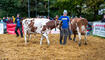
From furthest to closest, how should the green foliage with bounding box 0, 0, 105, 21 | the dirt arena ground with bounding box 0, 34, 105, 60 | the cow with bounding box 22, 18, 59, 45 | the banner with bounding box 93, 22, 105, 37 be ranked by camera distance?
1. the green foliage with bounding box 0, 0, 105, 21
2. the banner with bounding box 93, 22, 105, 37
3. the cow with bounding box 22, 18, 59, 45
4. the dirt arena ground with bounding box 0, 34, 105, 60

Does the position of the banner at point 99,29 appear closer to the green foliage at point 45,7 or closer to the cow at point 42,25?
the cow at point 42,25

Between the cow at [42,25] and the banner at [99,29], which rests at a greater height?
the cow at [42,25]

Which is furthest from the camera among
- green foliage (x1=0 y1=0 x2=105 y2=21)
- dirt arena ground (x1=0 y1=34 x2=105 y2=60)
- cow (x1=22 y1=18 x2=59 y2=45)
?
green foliage (x1=0 y1=0 x2=105 y2=21)

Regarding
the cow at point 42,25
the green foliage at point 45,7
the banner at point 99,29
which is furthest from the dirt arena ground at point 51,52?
the green foliage at point 45,7

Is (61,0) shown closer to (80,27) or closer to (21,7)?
(21,7)

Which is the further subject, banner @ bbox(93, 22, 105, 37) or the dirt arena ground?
banner @ bbox(93, 22, 105, 37)

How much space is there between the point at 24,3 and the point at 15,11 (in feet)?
11.5

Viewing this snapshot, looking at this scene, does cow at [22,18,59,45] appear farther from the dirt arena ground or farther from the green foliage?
the green foliage

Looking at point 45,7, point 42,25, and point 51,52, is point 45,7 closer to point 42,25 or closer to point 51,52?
point 42,25

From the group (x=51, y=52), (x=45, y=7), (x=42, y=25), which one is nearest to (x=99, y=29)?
(x=42, y=25)

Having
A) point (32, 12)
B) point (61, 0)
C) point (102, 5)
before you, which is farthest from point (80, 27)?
point (32, 12)

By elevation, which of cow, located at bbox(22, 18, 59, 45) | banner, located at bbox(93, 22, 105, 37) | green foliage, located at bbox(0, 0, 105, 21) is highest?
green foliage, located at bbox(0, 0, 105, 21)

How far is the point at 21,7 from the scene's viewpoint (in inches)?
1443

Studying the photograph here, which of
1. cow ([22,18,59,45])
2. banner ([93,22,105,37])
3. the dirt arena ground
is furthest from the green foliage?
the dirt arena ground
